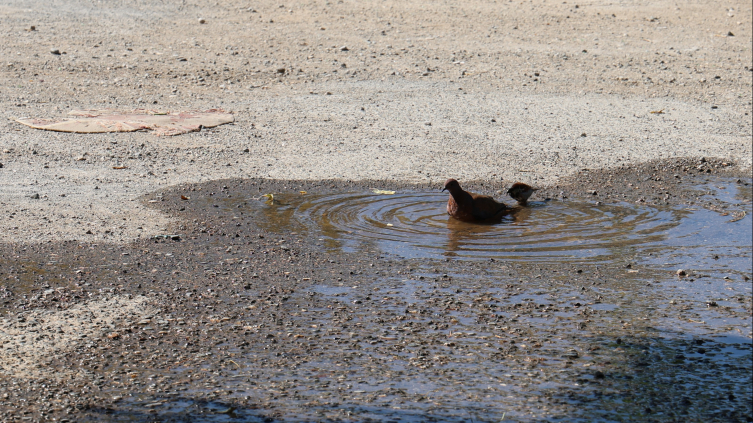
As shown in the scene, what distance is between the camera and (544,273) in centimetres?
557

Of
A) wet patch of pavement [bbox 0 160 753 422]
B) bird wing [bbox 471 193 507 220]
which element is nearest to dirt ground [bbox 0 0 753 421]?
wet patch of pavement [bbox 0 160 753 422]

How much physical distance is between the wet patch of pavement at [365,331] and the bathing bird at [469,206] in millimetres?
880

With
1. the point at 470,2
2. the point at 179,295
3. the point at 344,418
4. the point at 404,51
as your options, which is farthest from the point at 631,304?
the point at 470,2

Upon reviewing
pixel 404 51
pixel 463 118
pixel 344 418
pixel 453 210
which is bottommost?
pixel 344 418

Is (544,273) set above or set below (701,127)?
below

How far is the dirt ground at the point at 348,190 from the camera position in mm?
4004

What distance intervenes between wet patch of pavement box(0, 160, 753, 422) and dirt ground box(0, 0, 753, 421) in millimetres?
18

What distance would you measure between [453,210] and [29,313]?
3.34 m

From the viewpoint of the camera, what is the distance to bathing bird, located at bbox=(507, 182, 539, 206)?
7254mm

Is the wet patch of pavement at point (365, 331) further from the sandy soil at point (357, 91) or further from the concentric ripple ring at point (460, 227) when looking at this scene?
the sandy soil at point (357, 91)

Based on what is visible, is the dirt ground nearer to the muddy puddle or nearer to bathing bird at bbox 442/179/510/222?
the muddy puddle

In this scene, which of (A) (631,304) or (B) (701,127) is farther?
(B) (701,127)

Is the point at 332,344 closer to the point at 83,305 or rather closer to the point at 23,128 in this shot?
the point at 83,305

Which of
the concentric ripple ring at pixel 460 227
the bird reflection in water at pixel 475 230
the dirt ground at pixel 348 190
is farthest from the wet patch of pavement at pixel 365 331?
the bird reflection in water at pixel 475 230
